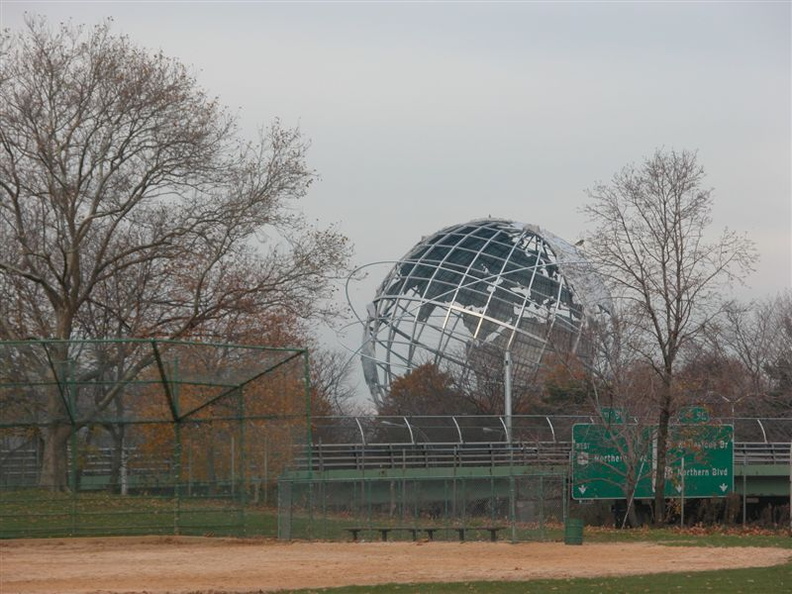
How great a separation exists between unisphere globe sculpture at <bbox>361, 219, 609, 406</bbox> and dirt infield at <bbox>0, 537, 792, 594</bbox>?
29942 millimetres

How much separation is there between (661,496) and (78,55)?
1922 centimetres

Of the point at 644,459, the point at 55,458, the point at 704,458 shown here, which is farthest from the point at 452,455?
the point at 55,458

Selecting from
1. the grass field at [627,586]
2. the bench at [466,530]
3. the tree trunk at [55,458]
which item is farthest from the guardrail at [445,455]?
the grass field at [627,586]

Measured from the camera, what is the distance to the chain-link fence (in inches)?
1081

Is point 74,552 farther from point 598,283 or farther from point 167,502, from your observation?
point 598,283

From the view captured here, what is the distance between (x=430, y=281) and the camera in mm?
60688

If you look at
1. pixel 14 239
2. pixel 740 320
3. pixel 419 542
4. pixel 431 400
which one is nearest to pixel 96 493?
pixel 419 542

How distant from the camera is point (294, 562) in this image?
21.9 metres

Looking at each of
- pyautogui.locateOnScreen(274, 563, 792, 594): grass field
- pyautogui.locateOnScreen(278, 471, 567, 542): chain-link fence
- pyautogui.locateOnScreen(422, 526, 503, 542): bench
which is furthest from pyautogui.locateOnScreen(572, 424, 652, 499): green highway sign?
pyautogui.locateOnScreen(274, 563, 792, 594): grass field

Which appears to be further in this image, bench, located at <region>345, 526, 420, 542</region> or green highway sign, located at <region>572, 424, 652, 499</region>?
green highway sign, located at <region>572, 424, 652, 499</region>

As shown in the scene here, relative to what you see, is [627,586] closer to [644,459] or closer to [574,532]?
[574,532]

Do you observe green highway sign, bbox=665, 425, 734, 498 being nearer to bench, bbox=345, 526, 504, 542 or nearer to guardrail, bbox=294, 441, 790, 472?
guardrail, bbox=294, 441, 790, 472

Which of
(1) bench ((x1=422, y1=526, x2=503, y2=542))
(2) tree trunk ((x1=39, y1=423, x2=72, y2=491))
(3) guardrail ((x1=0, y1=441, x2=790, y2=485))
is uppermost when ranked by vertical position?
(2) tree trunk ((x1=39, y1=423, x2=72, y2=491))

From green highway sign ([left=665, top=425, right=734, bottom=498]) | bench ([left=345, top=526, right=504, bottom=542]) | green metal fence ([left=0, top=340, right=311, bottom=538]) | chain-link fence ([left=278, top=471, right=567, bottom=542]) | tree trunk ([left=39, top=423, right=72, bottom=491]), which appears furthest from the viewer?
green highway sign ([left=665, top=425, right=734, bottom=498])
